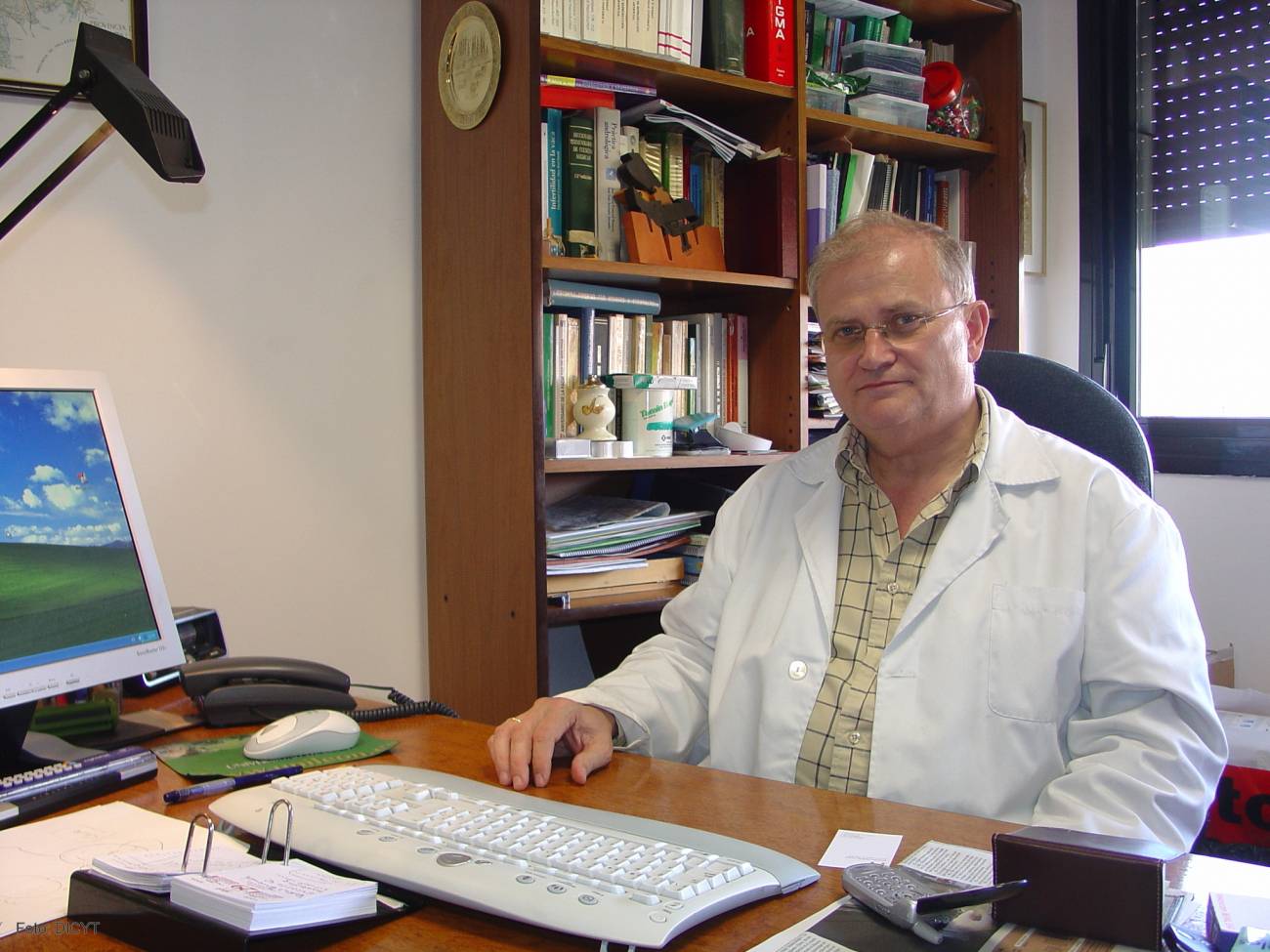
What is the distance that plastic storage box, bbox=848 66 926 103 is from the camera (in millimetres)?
2611

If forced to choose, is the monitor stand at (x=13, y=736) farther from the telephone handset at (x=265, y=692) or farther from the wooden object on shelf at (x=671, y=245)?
the wooden object on shelf at (x=671, y=245)

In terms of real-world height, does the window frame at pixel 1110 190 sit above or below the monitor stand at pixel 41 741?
above

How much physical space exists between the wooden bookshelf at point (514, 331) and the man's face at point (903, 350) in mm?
670

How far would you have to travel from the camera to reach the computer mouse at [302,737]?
115 centimetres

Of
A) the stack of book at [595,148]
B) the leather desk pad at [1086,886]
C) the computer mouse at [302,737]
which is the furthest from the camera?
the stack of book at [595,148]

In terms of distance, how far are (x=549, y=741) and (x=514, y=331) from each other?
1022mm

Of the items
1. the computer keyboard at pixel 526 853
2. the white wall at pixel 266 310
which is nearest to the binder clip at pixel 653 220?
the white wall at pixel 266 310

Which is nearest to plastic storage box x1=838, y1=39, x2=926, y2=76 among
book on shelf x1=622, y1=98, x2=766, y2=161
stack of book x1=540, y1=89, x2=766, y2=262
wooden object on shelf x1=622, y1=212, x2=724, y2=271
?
book on shelf x1=622, y1=98, x2=766, y2=161

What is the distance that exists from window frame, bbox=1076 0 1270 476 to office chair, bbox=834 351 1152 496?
66.5 inches

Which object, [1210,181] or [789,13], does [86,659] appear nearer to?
[789,13]

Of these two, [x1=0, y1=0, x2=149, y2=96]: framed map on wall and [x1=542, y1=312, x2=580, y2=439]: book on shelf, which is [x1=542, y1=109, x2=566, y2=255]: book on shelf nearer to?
[x1=542, y1=312, x2=580, y2=439]: book on shelf

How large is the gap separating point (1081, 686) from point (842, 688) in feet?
0.95

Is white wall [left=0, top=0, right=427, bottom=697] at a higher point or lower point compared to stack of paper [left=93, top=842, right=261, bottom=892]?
higher

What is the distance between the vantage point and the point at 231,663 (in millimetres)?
1375
